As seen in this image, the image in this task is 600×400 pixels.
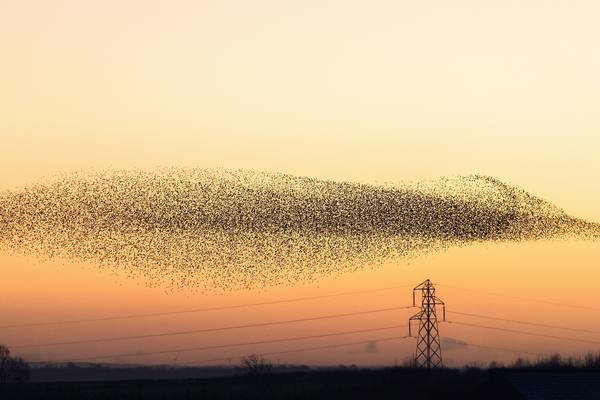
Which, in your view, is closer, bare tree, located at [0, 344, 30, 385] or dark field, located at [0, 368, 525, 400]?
dark field, located at [0, 368, 525, 400]

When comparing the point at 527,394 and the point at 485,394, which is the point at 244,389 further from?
the point at 527,394

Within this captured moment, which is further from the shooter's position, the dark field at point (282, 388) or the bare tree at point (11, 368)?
Answer: the bare tree at point (11, 368)

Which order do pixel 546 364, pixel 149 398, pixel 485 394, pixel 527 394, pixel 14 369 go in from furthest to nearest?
pixel 14 369, pixel 546 364, pixel 149 398, pixel 485 394, pixel 527 394

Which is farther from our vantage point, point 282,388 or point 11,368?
point 11,368

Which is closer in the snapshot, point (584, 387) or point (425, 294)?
point (584, 387)

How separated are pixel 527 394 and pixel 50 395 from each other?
48913 mm

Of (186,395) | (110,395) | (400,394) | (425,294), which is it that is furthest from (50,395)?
(425,294)

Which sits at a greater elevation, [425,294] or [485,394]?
[425,294]

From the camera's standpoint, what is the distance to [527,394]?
81688 millimetres

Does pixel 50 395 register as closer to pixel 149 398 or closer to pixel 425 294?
pixel 149 398

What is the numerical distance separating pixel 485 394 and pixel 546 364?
1386 inches

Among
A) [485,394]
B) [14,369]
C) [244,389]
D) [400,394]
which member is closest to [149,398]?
[244,389]

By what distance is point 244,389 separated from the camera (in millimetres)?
113375

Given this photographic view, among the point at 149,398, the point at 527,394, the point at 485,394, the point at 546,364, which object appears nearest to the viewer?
the point at 527,394
